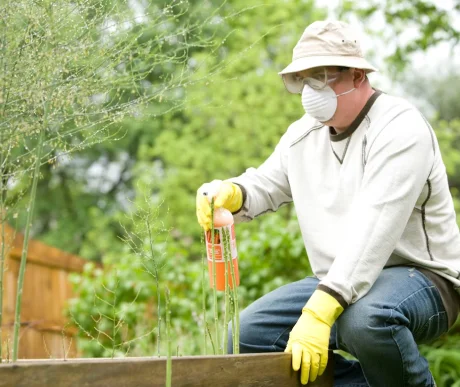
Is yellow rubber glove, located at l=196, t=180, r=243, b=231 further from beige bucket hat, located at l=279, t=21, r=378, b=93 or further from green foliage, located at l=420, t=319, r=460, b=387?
green foliage, located at l=420, t=319, r=460, b=387

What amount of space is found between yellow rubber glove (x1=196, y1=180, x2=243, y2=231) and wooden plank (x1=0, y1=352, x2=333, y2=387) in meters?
0.65

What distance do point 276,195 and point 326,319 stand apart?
773mm

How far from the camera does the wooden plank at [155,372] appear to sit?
168cm

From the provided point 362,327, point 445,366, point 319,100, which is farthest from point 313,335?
point 445,366

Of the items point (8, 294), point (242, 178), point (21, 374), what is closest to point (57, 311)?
point (8, 294)

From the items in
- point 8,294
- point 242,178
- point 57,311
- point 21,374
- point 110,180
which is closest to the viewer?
point 21,374

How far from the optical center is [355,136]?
2.56 meters

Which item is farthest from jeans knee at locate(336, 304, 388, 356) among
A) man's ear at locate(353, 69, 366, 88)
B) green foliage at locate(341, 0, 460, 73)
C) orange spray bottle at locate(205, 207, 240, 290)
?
green foliage at locate(341, 0, 460, 73)

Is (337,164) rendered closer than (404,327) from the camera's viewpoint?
No

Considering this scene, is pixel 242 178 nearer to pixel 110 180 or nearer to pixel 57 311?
pixel 57 311

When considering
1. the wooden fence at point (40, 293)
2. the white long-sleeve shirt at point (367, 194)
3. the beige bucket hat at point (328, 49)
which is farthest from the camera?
the wooden fence at point (40, 293)

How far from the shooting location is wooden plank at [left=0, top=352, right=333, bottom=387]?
5.50ft

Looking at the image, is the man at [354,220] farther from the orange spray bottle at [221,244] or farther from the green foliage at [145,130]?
the green foliage at [145,130]

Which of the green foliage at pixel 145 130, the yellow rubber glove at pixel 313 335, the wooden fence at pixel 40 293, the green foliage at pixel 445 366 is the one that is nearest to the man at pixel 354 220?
the yellow rubber glove at pixel 313 335
